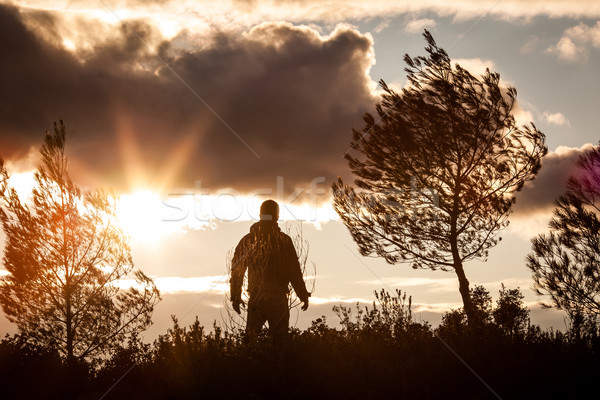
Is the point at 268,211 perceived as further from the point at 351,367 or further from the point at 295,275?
the point at 351,367

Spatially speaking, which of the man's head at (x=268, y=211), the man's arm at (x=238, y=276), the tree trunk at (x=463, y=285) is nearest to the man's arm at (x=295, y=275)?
the man's head at (x=268, y=211)

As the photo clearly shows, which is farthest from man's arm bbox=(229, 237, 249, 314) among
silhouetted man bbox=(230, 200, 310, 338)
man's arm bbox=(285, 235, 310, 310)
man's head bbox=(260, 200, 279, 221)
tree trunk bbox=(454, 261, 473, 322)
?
tree trunk bbox=(454, 261, 473, 322)

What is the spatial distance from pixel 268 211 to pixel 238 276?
125 centimetres

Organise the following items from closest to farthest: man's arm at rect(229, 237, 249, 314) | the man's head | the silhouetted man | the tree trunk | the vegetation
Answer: the vegetation → the silhouetted man → man's arm at rect(229, 237, 249, 314) → the man's head → the tree trunk

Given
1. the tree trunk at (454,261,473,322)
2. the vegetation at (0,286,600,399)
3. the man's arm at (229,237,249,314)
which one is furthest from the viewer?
the tree trunk at (454,261,473,322)

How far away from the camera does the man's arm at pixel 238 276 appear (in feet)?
31.7

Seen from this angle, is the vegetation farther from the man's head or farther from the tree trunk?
the tree trunk

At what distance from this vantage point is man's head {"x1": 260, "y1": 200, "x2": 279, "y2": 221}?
9.80 m

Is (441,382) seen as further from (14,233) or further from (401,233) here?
(14,233)

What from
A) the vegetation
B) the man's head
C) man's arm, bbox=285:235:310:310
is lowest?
the vegetation

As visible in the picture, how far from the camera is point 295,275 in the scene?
9719 millimetres

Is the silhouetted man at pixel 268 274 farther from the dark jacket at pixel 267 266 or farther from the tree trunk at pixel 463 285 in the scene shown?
the tree trunk at pixel 463 285

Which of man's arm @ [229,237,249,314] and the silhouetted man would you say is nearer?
the silhouetted man

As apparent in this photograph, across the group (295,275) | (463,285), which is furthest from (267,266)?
(463,285)
